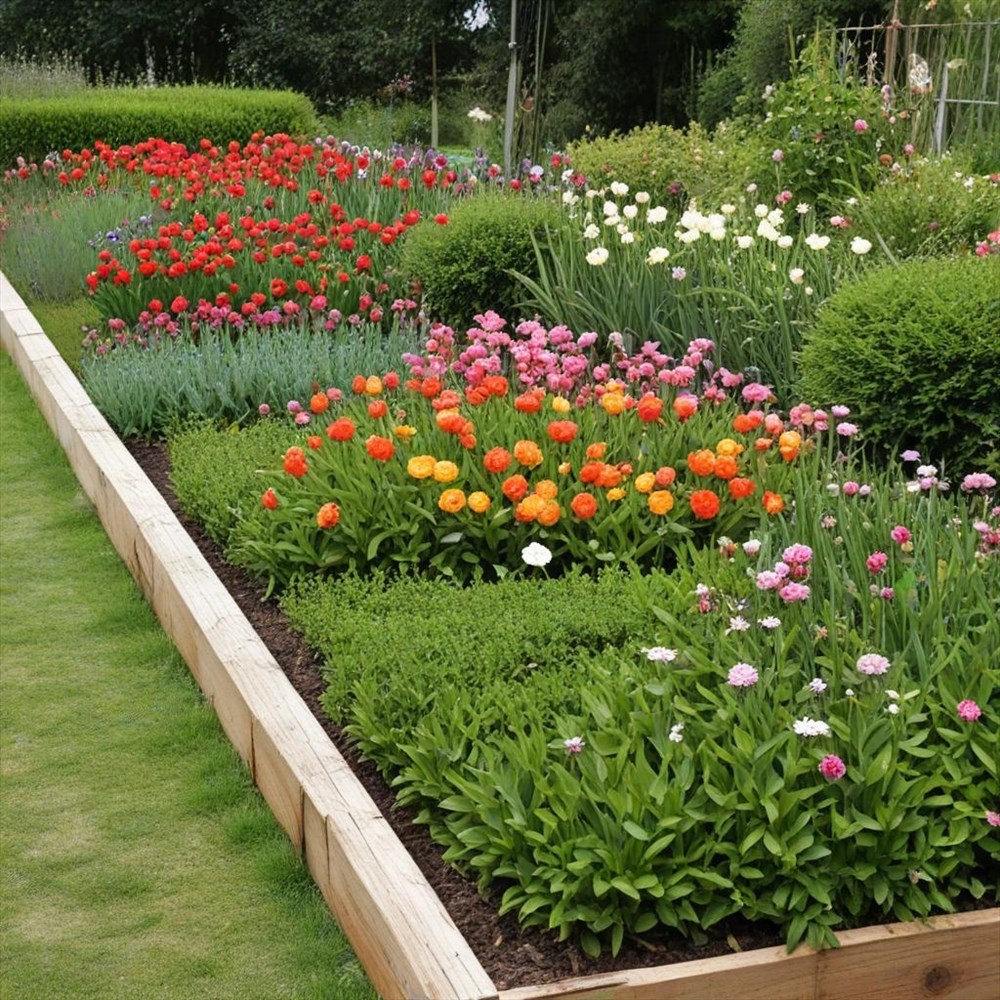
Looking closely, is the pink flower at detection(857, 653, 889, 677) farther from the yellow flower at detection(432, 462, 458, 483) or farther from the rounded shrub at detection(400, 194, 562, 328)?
the rounded shrub at detection(400, 194, 562, 328)

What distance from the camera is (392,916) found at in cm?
290

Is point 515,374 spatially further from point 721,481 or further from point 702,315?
point 721,481

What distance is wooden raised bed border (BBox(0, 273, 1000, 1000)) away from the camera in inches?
109

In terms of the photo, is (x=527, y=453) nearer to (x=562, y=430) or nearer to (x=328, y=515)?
(x=562, y=430)

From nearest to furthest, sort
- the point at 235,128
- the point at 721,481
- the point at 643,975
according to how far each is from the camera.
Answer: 1. the point at 643,975
2. the point at 721,481
3. the point at 235,128

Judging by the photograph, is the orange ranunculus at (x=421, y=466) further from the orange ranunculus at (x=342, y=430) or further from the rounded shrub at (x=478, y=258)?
the rounded shrub at (x=478, y=258)

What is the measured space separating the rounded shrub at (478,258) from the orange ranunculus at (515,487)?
9.88ft

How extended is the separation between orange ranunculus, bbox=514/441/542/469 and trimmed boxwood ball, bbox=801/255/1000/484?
1314 millimetres

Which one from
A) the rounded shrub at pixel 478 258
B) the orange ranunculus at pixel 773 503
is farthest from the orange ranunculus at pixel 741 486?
the rounded shrub at pixel 478 258

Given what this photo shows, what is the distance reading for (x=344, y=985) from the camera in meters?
3.11

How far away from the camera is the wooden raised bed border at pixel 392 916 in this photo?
2.77m

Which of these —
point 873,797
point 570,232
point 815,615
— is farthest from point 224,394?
point 873,797

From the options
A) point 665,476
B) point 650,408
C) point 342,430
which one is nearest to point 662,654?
point 665,476

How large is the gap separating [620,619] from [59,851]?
1.60 m
